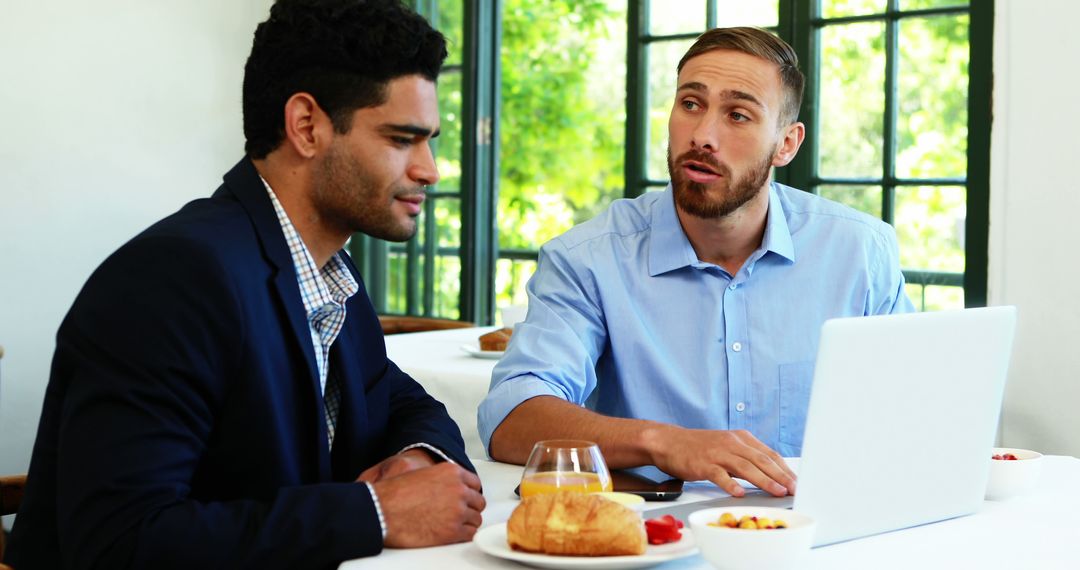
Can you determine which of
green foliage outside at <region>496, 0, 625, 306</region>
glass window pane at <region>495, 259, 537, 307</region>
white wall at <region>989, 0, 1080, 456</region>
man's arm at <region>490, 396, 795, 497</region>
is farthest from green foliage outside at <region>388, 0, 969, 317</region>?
green foliage outside at <region>496, 0, 625, 306</region>

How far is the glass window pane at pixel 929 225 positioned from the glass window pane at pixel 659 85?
0.79m

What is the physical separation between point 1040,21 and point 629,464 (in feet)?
6.42

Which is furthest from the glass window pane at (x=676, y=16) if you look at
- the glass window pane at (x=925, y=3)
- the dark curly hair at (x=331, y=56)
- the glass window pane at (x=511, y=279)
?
the glass window pane at (x=511, y=279)

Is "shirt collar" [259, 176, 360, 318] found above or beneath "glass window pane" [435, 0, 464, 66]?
beneath

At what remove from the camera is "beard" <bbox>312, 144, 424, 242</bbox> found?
136 centimetres

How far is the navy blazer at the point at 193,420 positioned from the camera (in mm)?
1058

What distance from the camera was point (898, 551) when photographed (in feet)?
3.68

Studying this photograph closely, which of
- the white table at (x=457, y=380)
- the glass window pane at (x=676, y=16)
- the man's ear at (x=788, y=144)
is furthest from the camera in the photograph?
the glass window pane at (x=676, y=16)

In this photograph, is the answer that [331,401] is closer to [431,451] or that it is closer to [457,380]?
[431,451]

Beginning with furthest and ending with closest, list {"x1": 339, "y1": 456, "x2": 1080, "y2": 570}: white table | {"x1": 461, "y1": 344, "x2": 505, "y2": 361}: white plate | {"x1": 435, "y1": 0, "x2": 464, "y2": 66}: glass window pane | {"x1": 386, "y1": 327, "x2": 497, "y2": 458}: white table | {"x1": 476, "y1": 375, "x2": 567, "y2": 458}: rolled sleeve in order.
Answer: {"x1": 435, "y1": 0, "x2": 464, "y2": 66}: glass window pane
{"x1": 461, "y1": 344, "x2": 505, "y2": 361}: white plate
{"x1": 386, "y1": 327, "x2": 497, "y2": 458}: white table
{"x1": 476, "y1": 375, "x2": 567, "y2": 458}: rolled sleeve
{"x1": 339, "y1": 456, "x2": 1080, "y2": 570}: white table

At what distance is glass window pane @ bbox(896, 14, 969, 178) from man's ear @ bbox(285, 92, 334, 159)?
2.23 m

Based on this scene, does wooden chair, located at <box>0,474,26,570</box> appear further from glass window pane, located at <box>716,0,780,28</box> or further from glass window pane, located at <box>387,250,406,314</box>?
glass window pane, located at <box>387,250,406,314</box>

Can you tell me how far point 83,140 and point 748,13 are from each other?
2405 millimetres

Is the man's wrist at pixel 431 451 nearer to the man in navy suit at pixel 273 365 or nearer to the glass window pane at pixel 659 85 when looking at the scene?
the man in navy suit at pixel 273 365
